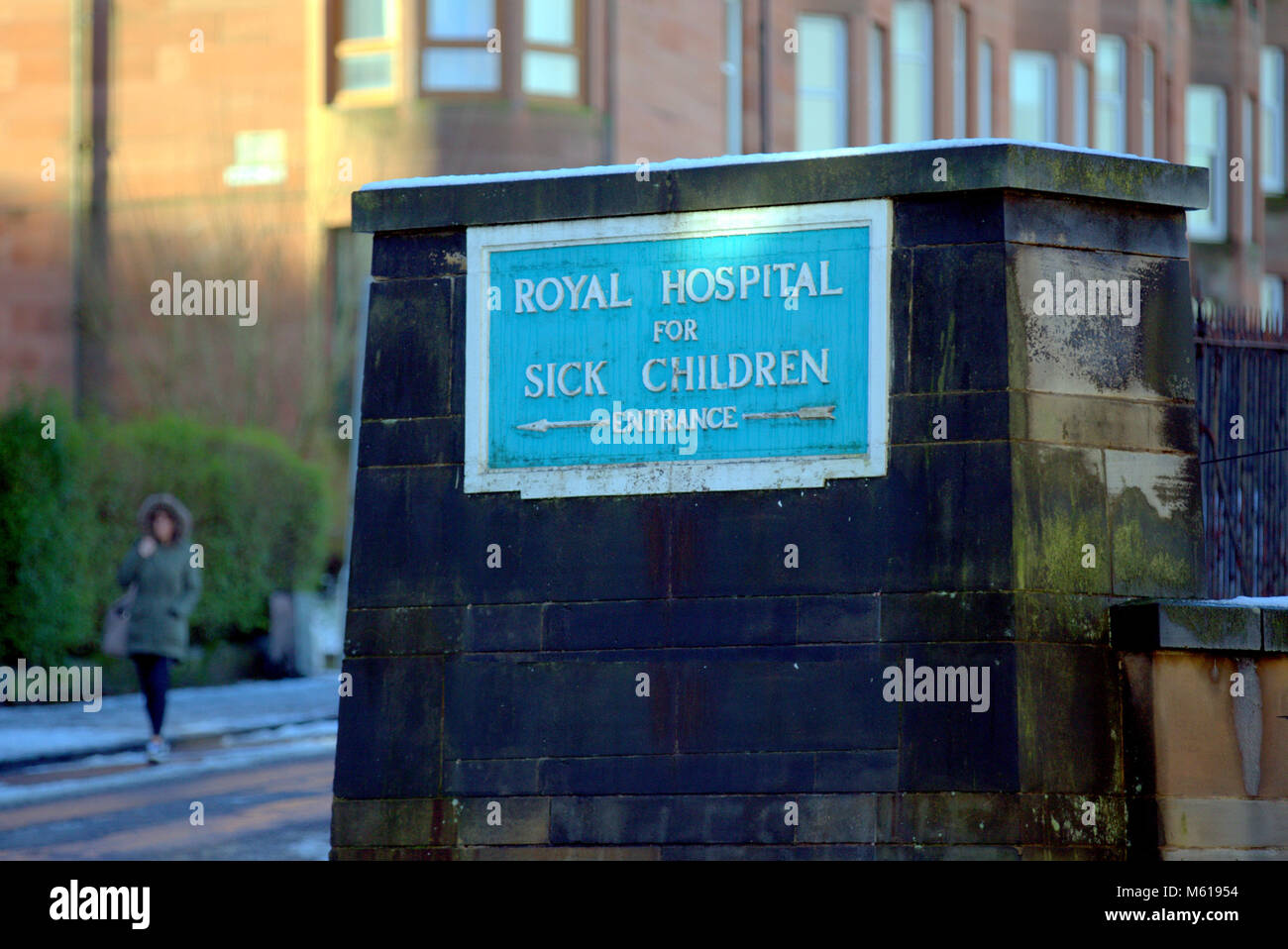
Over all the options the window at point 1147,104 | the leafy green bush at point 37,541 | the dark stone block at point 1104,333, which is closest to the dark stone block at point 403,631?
the dark stone block at point 1104,333

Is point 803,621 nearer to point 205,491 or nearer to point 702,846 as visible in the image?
point 702,846

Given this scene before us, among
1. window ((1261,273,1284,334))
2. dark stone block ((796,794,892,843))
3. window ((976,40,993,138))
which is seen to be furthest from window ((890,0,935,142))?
dark stone block ((796,794,892,843))

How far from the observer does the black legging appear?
1538 cm

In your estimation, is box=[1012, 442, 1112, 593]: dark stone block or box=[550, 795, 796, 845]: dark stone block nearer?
box=[1012, 442, 1112, 593]: dark stone block

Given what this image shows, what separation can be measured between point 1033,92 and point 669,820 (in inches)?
1108

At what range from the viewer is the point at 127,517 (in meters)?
21.0

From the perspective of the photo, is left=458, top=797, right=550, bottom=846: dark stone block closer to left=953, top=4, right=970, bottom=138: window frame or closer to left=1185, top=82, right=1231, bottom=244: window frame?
left=953, top=4, right=970, bottom=138: window frame

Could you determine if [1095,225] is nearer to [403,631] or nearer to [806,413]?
[806,413]

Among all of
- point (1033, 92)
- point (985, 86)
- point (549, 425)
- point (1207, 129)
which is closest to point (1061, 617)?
point (549, 425)

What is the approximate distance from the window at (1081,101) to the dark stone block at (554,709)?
2749cm

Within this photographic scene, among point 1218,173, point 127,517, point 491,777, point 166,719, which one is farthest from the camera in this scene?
point 1218,173

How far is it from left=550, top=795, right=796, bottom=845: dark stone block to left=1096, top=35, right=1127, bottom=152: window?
94.6 ft

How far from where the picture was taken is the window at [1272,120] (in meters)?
38.7

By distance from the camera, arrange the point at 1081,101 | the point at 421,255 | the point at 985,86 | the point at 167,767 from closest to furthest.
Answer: the point at 421,255
the point at 167,767
the point at 985,86
the point at 1081,101
